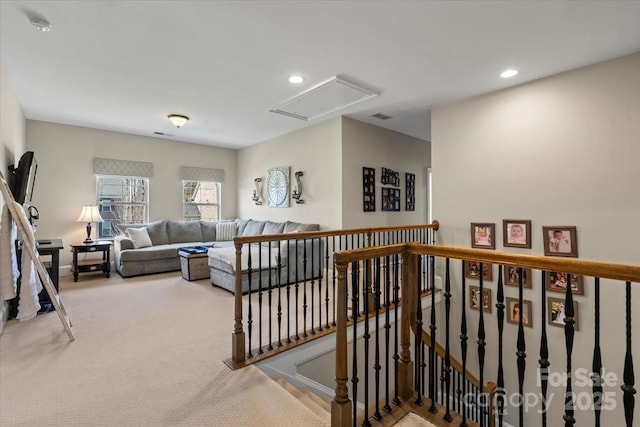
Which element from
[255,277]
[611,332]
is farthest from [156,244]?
[611,332]

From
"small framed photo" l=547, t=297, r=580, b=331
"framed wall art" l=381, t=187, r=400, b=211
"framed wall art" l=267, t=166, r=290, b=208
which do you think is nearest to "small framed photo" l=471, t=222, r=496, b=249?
"small framed photo" l=547, t=297, r=580, b=331

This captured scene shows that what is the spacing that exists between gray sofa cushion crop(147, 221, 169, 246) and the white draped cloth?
127 inches

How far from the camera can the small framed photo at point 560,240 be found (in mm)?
3183

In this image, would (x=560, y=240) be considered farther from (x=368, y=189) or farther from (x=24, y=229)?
(x=24, y=229)

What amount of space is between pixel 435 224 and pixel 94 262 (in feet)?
18.1

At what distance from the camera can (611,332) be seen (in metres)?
2.99

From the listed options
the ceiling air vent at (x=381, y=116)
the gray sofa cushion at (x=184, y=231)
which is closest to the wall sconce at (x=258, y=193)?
the gray sofa cushion at (x=184, y=231)

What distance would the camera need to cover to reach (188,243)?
6.04m

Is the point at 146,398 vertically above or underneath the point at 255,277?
underneath

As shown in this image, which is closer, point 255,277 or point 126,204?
point 255,277

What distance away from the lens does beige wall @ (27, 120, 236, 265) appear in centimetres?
508

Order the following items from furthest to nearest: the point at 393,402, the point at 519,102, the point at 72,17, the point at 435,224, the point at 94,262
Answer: the point at 94,262 → the point at 435,224 → the point at 519,102 → the point at 72,17 → the point at 393,402

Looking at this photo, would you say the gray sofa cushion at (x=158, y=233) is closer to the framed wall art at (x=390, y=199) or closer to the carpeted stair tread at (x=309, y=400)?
the framed wall art at (x=390, y=199)

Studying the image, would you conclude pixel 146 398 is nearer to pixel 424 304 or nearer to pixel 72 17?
pixel 72 17
